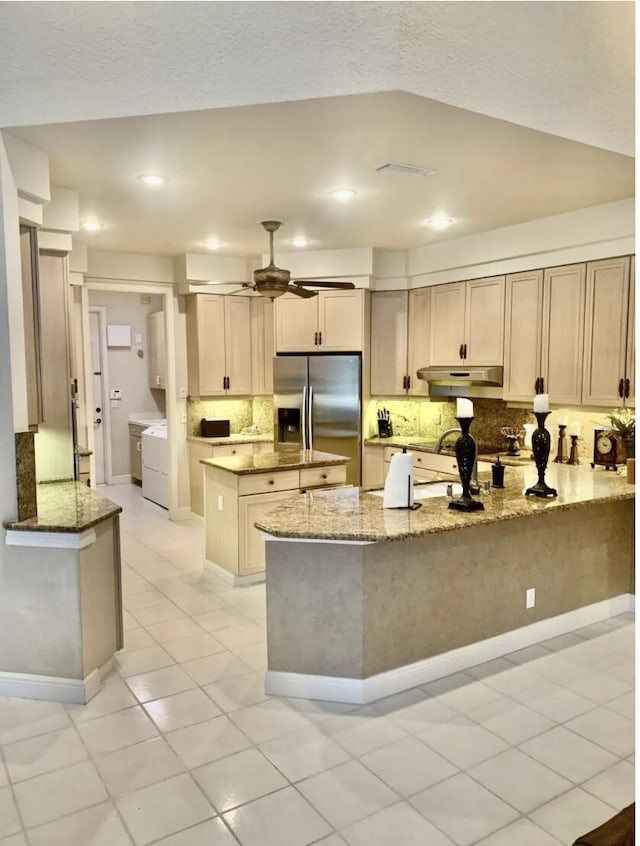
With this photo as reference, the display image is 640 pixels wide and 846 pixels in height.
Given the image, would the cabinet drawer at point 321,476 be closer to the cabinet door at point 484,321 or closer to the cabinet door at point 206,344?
the cabinet door at point 484,321

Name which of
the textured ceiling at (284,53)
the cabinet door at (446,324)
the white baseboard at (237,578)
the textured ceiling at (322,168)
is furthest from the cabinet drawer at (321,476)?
the textured ceiling at (284,53)

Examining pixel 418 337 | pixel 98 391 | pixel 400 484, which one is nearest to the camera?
pixel 400 484

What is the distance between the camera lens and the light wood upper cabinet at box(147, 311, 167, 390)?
8.19 metres

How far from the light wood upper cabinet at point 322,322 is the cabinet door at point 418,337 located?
48cm

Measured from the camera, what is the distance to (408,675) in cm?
309

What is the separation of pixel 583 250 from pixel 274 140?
8.48 ft

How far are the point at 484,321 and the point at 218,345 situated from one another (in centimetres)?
267

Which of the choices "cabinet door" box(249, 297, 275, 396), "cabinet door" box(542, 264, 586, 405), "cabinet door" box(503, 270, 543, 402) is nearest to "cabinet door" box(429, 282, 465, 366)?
"cabinet door" box(503, 270, 543, 402)

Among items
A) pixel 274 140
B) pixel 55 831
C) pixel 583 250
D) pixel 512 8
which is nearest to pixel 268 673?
pixel 55 831

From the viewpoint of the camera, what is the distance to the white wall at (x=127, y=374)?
829 centimetres

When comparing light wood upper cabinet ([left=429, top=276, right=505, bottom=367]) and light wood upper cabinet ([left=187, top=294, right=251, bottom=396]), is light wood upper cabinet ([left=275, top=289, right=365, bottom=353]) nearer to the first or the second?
light wood upper cabinet ([left=187, top=294, right=251, bottom=396])

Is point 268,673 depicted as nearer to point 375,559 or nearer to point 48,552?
point 375,559

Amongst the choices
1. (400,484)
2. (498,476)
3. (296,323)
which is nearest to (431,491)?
(498,476)

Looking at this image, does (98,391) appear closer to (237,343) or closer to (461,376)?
(237,343)
